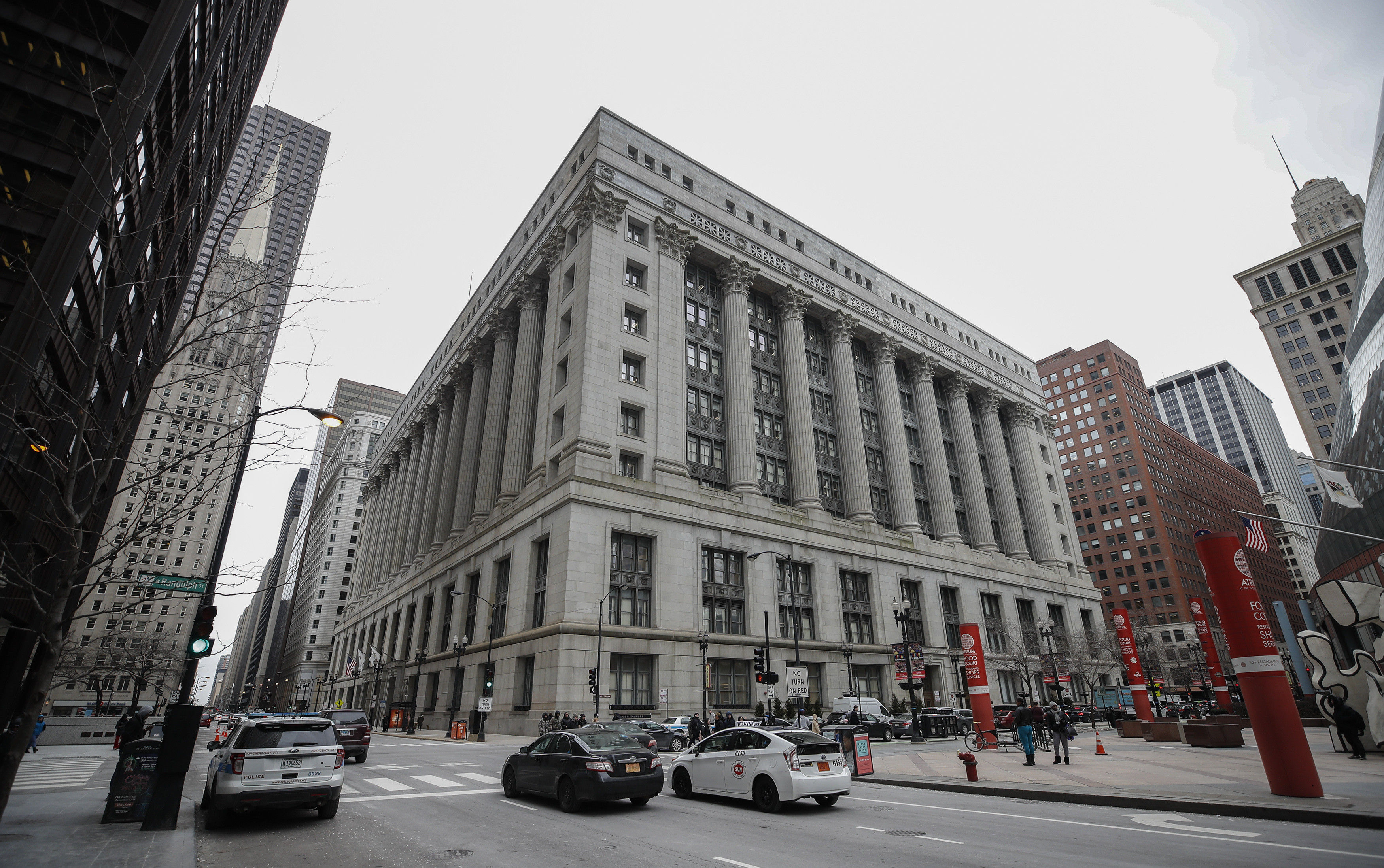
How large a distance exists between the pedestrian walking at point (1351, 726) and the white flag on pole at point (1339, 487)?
8579 millimetres

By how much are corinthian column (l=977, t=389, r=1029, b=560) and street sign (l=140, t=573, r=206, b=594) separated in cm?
7265

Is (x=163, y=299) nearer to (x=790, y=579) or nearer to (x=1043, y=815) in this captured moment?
(x=1043, y=815)

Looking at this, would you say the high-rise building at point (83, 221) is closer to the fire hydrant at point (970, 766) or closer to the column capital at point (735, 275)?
the fire hydrant at point (970, 766)

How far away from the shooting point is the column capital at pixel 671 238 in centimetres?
5325

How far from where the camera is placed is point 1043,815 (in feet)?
40.3

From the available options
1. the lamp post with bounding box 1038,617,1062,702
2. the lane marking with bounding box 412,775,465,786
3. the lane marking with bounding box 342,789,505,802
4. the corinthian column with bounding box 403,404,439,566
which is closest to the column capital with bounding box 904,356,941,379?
the lamp post with bounding box 1038,617,1062,702

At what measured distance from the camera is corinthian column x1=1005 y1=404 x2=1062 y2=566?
7462 centimetres

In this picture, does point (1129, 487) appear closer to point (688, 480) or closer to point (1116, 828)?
point (688, 480)

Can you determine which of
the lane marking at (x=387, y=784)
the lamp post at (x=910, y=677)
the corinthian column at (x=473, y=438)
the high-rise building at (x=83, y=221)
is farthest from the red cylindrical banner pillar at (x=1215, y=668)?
the corinthian column at (x=473, y=438)

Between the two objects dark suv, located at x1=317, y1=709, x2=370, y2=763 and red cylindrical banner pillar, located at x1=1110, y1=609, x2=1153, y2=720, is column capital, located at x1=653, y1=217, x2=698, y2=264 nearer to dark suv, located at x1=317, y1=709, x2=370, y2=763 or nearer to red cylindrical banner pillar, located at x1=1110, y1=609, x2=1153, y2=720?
dark suv, located at x1=317, y1=709, x2=370, y2=763

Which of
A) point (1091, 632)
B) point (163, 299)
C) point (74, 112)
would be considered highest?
point (74, 112)

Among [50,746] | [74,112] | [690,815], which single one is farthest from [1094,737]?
[50,746]

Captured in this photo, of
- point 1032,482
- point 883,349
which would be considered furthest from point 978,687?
point 1032,482

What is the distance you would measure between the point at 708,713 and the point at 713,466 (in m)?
18.0
